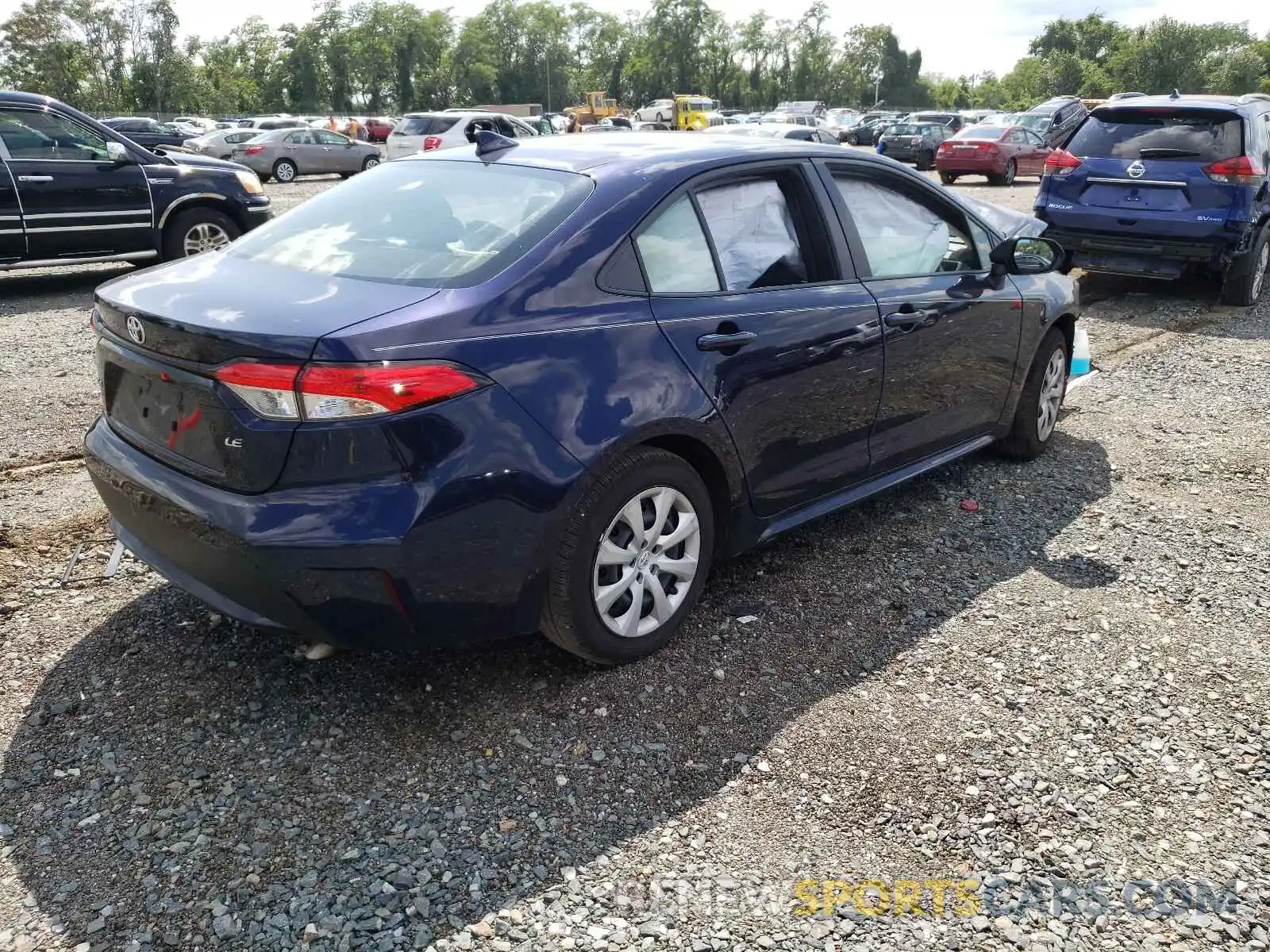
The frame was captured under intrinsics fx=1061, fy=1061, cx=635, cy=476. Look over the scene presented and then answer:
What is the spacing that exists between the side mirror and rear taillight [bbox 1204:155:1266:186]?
5.05 m

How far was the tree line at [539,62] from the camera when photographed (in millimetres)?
68250

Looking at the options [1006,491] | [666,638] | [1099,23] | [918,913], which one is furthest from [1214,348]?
[1099,23]

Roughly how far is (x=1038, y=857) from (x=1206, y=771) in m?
A: 0.70

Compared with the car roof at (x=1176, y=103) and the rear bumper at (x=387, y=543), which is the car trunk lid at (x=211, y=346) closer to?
the rear bumper at (x=387, y=543)

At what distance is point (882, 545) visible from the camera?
4.41m

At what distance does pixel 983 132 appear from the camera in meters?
24.2

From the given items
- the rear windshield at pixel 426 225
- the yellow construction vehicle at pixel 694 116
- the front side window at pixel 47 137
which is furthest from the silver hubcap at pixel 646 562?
the yellow construction vehicle at pixel 694 116

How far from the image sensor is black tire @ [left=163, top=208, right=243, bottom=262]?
991cm

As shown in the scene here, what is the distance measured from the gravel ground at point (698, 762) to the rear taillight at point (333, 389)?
99 cm

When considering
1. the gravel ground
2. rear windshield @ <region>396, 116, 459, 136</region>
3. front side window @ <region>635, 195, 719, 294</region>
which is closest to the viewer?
the gravel ground

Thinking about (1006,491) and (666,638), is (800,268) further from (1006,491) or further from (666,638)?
(1006,491)

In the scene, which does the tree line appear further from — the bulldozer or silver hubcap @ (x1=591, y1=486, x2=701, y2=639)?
silver hubcap @ (x1=591, y1=486, x2=701, y2=639)

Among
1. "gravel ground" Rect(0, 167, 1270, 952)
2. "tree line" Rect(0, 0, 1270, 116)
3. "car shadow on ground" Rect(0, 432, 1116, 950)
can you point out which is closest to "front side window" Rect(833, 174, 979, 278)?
"gravel ground" Rect(0, 167, 1270, 952)

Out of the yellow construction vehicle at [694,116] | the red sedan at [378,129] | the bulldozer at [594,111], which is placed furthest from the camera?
the bulldozer at [594,111]
